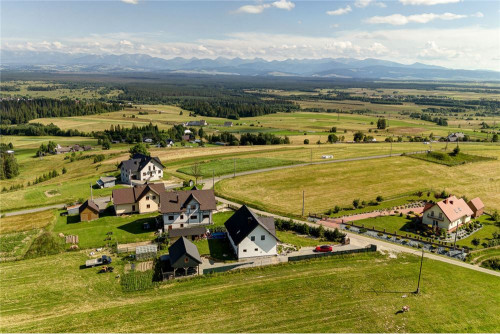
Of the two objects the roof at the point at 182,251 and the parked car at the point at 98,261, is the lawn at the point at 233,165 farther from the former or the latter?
the parked car at the point at 98,261

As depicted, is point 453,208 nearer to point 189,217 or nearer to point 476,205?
point 476,205

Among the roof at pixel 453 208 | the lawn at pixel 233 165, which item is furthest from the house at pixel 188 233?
the roof at pixel 453 208

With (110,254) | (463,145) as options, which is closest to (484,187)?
(463,145)

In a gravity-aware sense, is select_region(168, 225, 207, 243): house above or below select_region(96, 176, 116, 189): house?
below

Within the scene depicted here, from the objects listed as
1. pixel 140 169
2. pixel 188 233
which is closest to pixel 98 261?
pixel 188 233

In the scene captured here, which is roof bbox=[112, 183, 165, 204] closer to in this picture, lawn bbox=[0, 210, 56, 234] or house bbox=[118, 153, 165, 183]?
lawn bbox=[0, 210, 56, 234]

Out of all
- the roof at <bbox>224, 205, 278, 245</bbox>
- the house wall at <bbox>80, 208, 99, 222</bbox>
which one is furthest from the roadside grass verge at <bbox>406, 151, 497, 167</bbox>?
the house wall at <bbox>80, 208, 99, 222</bbox>
